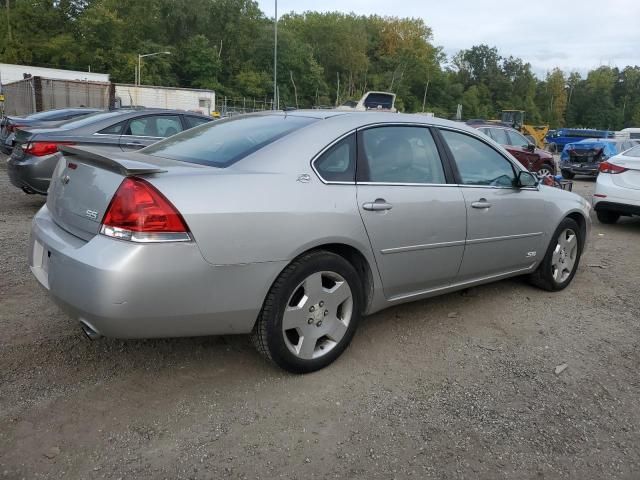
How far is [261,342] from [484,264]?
1980mm

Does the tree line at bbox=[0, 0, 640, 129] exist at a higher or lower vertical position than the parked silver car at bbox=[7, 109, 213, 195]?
higher

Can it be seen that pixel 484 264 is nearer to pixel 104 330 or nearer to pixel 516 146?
pixel 104 330

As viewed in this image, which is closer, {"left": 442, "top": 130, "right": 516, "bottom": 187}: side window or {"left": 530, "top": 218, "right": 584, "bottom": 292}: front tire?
{"left": 442, "top": 130, "right": 516, "bottom": 187}: side window

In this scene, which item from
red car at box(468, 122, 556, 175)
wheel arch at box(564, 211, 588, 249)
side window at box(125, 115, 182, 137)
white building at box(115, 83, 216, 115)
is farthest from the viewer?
white building at box(115, 83, 216, 115)

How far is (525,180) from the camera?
4.34 meters

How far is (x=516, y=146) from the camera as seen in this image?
14.1 m

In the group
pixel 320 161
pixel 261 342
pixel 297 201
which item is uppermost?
pixel 320 161

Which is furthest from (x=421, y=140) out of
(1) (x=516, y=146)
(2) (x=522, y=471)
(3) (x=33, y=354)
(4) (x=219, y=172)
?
Answer: (1) (x=516, y=146)

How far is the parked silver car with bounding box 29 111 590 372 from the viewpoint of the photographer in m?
2.52

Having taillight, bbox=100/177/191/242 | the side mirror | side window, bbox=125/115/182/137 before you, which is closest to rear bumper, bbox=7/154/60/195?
side window, bbox=125/115/182/137

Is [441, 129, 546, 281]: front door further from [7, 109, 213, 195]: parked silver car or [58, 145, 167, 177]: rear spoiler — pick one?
[7, 109, 213, 195]: parked silver car

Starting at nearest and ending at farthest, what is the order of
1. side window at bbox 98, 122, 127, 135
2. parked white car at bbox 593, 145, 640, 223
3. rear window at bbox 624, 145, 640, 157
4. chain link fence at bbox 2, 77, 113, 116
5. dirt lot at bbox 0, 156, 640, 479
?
dirt lot at bbox 0, 156, 640, 479
side window at bbox 98, 122, 127, 135
parked white car at bbox 593, 145, 640, 223
rear window at bbox 624, 145, 640, 157
chain link fence at bbox 2, 77, 113, 116

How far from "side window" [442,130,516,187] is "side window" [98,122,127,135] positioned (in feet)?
17.5

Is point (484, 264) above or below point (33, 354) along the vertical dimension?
above
